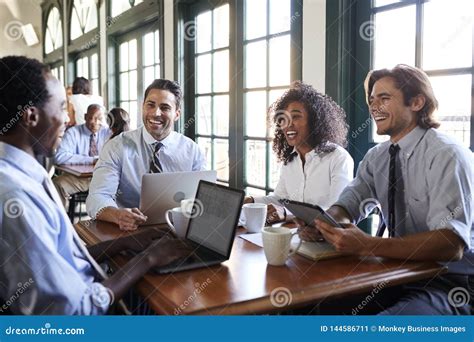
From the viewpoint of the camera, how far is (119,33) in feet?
16.5

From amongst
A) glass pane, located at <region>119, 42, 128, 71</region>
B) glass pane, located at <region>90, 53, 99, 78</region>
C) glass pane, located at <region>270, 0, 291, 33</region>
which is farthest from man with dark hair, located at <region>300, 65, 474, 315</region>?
glass pane, located at <region>90, 53, 99, 78</region>

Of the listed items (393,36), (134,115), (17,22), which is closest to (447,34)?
(393,36)

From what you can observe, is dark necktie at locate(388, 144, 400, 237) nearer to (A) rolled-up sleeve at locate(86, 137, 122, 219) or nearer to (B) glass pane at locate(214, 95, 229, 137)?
(A) rolled-up sleeve at locate(86, 137, 122, 219)

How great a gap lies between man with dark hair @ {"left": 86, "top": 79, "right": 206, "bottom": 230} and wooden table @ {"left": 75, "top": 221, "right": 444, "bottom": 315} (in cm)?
76

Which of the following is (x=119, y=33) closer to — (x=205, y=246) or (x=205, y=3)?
(x=205, y=3)

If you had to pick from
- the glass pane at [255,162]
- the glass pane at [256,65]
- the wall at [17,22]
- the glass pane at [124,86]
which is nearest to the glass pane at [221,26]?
the glass pane at [256,65]

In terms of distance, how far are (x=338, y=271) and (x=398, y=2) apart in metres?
1.45

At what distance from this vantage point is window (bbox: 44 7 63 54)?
24.6 ft

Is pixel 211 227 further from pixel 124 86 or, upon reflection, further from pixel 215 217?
pixel 124 86

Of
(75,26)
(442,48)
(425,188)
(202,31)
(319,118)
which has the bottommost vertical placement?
(425,188)

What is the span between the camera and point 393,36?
221cm

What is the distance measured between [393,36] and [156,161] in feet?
4.04

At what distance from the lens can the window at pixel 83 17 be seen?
19.4 feet
